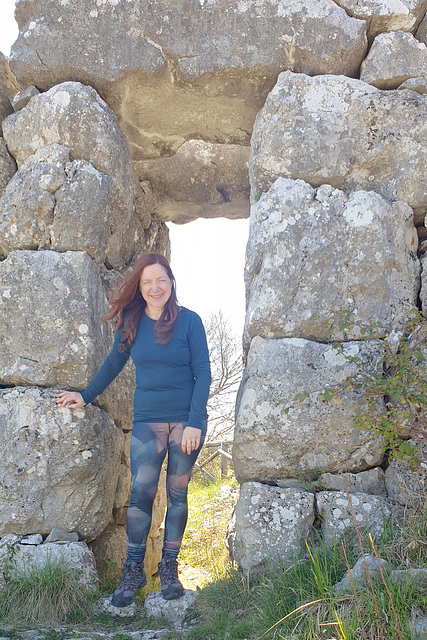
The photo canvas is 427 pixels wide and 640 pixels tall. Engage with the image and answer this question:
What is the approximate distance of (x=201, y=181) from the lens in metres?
5.09

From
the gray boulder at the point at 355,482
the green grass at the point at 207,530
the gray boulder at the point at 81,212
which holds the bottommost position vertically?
the green grass at the point at 207,530

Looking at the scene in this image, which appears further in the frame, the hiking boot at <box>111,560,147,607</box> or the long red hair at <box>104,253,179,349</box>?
the long red hair at <box>104,253,179,349</box>

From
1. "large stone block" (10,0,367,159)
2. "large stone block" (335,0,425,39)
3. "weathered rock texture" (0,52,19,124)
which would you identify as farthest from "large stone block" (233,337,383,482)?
"weathered rock texture" (0,52,19,124)

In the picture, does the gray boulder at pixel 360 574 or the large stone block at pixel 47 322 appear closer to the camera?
the gray boulder at pixel 360 574

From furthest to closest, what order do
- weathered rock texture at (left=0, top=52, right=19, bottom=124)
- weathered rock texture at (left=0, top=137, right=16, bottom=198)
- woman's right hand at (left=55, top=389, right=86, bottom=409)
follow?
weathered rock texture at (left=0, top=52, right=19, bottom=124), weathered rock texture at (left=0, top=137, right=16, bottom=198), woman's right hand at (left=55, top=389, right=86, bottom=409)

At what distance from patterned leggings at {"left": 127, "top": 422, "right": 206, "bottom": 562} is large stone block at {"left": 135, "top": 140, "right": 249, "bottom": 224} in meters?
2.64

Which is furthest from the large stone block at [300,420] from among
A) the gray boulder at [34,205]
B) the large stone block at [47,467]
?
the gray boulder at [34,205]

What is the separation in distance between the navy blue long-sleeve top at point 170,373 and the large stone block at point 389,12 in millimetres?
2082

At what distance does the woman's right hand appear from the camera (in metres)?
3.04

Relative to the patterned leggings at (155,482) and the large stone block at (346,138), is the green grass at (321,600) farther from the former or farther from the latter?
the large stone block at (346,138)

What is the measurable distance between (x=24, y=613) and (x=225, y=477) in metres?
4.62

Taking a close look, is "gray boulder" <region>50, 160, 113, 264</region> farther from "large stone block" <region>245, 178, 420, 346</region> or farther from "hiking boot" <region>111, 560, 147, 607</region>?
"hiking boot" <region>111, 560, 147, 607</region>

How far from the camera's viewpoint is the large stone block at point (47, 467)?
2.93m

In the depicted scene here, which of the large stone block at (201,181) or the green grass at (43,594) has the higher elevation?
the large stone block at (201,181)
